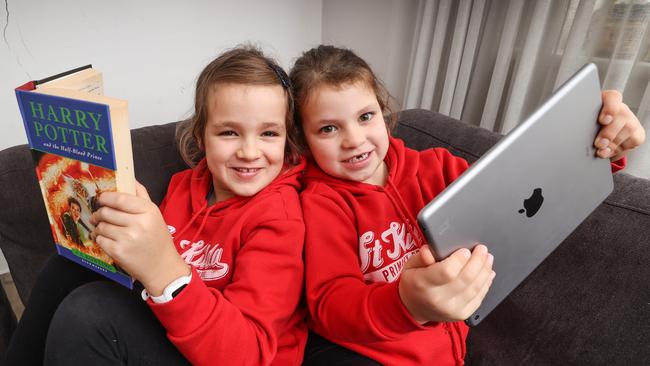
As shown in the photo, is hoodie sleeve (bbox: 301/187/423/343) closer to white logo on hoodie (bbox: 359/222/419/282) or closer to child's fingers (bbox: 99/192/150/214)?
white logo on hoodie (bbox: 359/222/419/282)

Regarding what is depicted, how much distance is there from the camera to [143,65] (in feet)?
4.84

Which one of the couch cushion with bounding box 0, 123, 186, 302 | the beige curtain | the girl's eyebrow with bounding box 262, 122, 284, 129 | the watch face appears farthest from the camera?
the beige curtain

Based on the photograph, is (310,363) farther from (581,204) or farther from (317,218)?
(581,204)

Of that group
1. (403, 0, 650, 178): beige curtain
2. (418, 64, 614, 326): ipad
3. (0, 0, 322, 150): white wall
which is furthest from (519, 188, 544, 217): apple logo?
(0, 0, 322, 150): white wall

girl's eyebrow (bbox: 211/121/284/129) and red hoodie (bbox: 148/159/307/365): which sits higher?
girl's eyebrow (bbox: 211/121/284/129)

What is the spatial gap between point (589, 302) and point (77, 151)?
995mm

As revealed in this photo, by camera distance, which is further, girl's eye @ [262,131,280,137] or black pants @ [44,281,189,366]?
girl's eye @ [262,131,280,137]

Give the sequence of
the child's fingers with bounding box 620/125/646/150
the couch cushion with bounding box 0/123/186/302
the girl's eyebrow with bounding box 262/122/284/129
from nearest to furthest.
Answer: the child's fingers with bounding box 620/125/646/150 < the girl's eyebrow with bounding box 262/122/284/129 < the couch cushion with bounding box 0/123/186/302

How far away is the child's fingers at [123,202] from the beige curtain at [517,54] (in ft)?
4.24

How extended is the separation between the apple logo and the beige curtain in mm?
867

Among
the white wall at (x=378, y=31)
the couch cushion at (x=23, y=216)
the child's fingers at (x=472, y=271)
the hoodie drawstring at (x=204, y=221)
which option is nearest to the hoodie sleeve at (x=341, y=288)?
the child's fingers at (x=472, y=271)

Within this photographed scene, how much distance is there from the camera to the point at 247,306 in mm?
643

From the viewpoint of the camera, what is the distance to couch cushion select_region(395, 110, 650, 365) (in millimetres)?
806

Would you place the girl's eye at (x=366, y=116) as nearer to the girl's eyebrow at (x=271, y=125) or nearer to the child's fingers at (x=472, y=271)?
the girl's eyebrow at (x=271, y=125)
